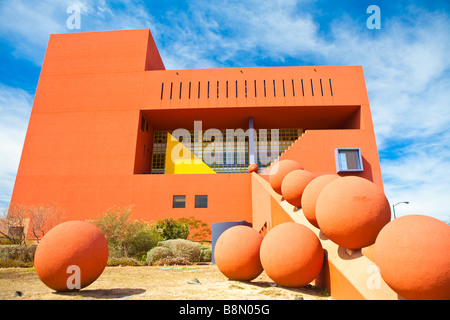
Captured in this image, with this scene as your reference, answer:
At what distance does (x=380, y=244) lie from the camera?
142 inches

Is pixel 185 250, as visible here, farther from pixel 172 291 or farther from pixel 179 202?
pixel 179 202

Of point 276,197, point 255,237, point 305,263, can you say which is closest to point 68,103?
point 276,197

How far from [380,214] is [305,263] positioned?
5.49 feet

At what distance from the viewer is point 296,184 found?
8.08 meters

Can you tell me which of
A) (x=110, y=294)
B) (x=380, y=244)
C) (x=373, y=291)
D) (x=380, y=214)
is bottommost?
(x=110, y=294)

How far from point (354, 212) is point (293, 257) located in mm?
1484

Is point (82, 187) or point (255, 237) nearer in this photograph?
point (255, 237)

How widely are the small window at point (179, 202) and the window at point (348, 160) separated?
1119 cm

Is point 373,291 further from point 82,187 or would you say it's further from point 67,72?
point 67,72

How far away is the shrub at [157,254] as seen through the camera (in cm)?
1163

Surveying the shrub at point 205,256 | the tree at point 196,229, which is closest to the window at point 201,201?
the tree at point 196,229

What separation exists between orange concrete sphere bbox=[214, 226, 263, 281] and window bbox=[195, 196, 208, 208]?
13.1 metres

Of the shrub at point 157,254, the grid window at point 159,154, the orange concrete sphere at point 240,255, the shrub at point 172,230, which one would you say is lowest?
the shrub at point 157,254

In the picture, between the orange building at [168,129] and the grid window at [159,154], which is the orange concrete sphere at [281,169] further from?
the grid window at [159,154]
